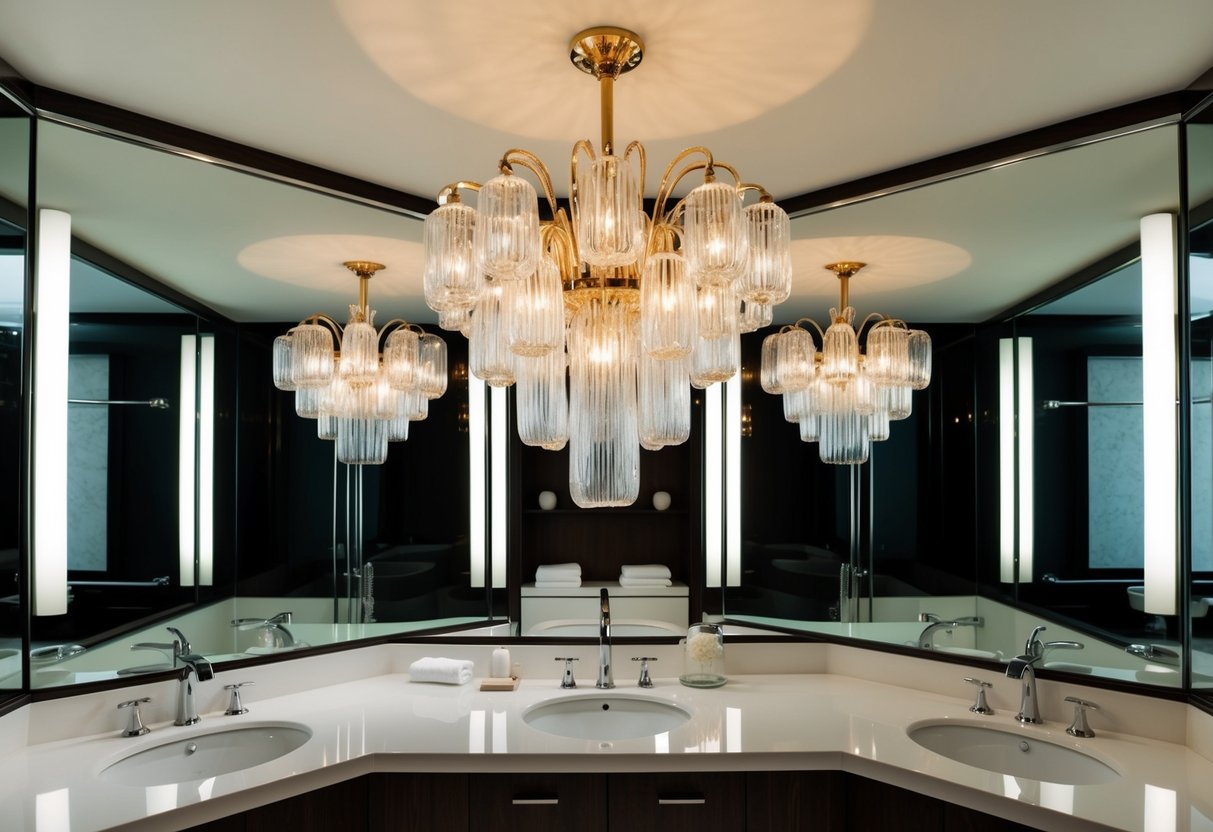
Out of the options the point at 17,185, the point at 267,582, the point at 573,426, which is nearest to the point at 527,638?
the point at 267,582

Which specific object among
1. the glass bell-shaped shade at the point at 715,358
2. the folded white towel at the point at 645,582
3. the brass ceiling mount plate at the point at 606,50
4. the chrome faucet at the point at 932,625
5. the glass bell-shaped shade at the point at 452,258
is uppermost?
the brass ceiling mount plate at the point at 606,50

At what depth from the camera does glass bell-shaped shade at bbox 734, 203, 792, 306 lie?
173cm

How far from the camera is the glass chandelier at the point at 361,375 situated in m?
2.63

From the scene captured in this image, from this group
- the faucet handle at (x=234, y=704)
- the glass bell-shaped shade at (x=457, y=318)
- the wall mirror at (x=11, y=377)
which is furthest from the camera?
the faucet handle at (x=234, y=704)

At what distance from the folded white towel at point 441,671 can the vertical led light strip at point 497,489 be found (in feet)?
1.19

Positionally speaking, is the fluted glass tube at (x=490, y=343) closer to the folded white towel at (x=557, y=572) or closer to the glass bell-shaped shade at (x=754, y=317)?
the glass bell-shaped shade at (x=754, y=317)

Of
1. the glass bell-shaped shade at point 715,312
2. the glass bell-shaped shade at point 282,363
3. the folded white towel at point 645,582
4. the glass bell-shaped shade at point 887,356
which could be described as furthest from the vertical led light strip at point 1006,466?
the glass bell-shaped shade at point 282,363

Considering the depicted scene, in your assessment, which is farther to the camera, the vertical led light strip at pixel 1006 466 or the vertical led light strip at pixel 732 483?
the vertical led light strip at pixel 732 483

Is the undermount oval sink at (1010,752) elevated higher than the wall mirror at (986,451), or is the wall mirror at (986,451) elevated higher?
the wall mirror at (986,451)

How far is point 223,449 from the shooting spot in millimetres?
2609

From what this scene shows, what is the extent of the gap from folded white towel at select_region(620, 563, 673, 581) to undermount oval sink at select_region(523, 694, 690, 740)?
53cm

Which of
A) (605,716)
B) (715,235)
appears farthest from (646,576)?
(715,235)

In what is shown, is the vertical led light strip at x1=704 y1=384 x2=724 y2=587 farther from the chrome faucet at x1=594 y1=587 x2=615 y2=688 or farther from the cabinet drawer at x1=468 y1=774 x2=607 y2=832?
the cabinet drawer at x1=468 y1=774 x2=607 y2=832

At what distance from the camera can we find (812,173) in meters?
2.75
